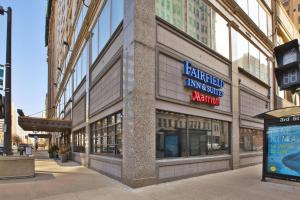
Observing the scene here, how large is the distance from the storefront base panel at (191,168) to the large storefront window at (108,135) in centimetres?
223

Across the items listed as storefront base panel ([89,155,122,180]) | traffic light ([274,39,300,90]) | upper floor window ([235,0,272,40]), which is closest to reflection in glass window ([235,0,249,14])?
upper floor window ([235,0,272,40])

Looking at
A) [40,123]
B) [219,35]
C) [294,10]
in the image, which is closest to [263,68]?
[219,35]

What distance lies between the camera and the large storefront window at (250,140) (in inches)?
724

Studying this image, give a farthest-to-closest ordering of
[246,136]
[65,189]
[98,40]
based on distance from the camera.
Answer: [246,136] → [98,40] → [65,189]

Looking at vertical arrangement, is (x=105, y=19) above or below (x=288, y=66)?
above

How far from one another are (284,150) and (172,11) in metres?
7.95

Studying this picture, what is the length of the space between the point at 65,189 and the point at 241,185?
22.7 feet

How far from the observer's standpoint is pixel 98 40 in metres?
16.6

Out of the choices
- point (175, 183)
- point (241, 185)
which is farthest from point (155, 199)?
point (241, 185)

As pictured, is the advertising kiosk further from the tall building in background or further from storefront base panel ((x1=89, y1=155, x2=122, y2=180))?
the tall building in background

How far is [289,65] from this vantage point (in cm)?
557

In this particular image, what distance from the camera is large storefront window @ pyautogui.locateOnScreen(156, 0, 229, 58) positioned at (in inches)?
491

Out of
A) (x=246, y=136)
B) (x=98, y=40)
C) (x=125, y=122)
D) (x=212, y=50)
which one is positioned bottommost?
(x=246, y=136)

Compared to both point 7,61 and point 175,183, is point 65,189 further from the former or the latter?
point 7,61
